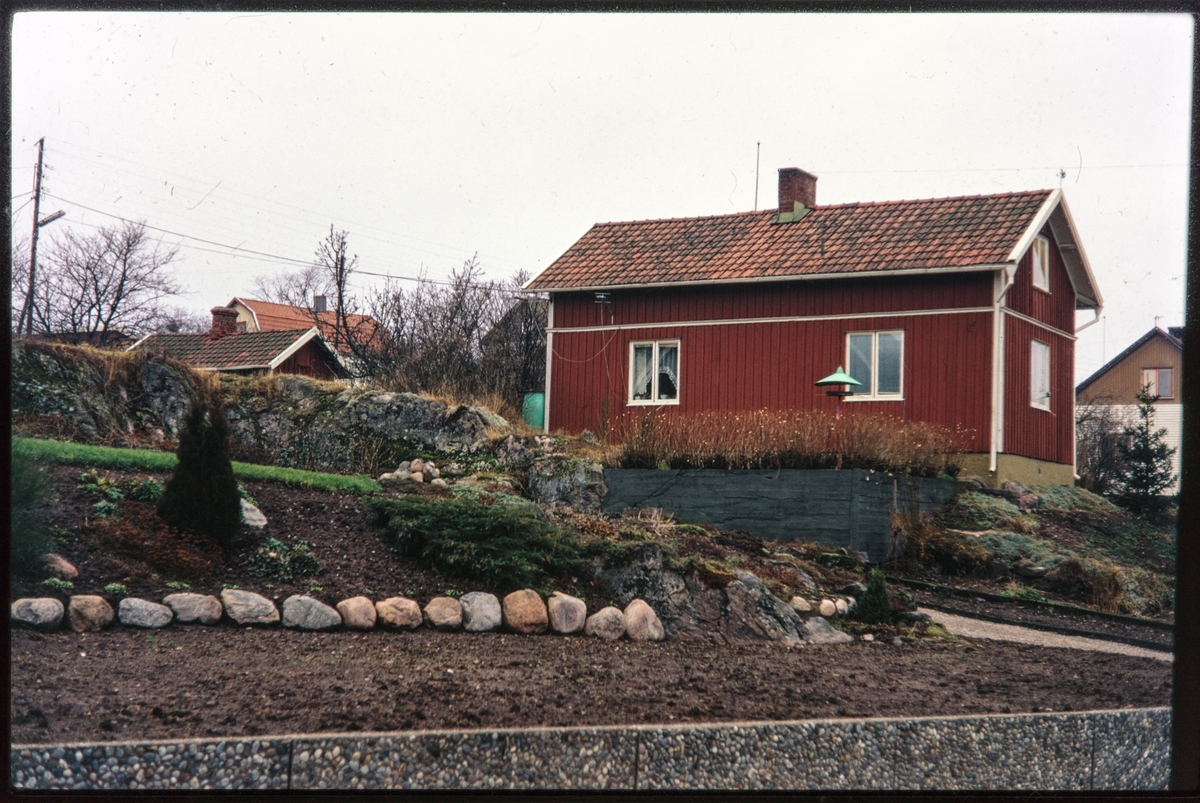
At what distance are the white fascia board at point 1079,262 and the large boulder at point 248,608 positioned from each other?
53.5ft

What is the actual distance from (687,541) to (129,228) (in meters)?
17.7

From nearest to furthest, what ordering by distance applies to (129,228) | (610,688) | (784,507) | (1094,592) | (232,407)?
(610,688), (1094,592), (784,507), (232,407), (129,228)

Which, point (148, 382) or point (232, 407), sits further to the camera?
point (232, 407)

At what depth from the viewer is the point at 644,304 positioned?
20.2 meters

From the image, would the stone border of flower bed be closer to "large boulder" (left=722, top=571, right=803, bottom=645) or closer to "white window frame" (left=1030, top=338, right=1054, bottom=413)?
"large boulder" (left=722, top=571, right=803, bottom=645)

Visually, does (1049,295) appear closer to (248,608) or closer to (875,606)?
(875,606)

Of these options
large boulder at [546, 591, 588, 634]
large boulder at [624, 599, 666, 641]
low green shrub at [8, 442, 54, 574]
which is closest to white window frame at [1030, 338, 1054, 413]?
large boulder at [624, 599, 666, 641]

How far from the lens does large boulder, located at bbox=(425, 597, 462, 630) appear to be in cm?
764

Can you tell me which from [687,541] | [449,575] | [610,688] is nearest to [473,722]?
[610,688]

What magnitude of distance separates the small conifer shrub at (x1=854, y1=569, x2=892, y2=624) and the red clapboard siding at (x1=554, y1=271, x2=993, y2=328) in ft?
Result: 28.5

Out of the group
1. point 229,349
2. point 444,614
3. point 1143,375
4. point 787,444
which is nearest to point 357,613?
point 444,614

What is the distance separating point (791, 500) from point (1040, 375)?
7712mm
